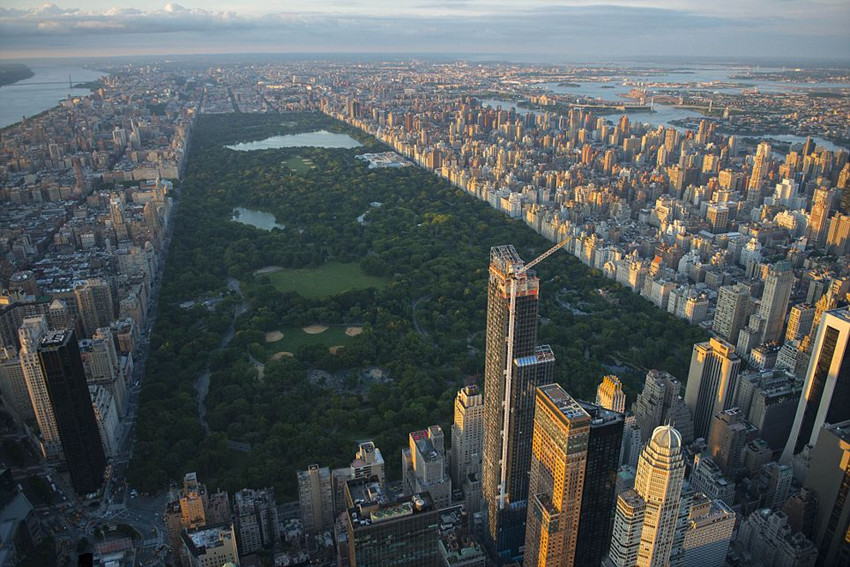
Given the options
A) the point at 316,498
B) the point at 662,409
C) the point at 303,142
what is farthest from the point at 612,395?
the point at 303,142

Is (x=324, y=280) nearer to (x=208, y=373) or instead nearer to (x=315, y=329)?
(x=315, y=329)

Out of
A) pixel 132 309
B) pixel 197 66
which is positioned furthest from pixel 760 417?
pixel 197 66

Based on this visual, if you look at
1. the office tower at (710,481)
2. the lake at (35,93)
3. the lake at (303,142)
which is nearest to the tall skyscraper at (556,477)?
the office tower at (710,481)

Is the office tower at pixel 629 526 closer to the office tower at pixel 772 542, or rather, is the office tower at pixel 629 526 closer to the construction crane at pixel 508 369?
the construction crane at pixel 508 369

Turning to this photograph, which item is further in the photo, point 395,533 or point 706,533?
point 706,533

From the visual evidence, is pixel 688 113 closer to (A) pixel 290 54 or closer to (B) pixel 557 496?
(B) pixel 557 496
